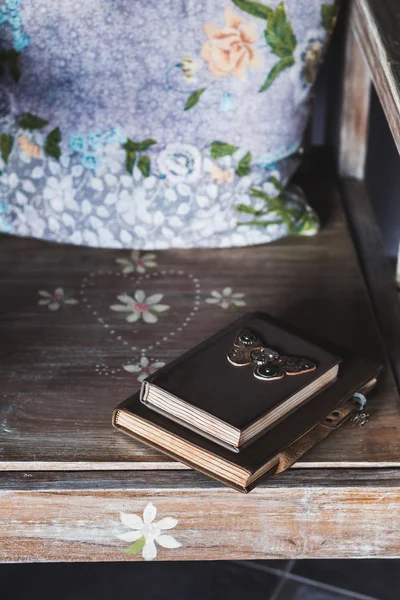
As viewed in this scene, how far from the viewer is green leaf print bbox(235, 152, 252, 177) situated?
1.11 m

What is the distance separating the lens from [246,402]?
31.6 inches

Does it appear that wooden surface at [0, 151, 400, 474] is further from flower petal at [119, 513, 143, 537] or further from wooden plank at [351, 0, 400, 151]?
wooden plank at [351, 0, 400, 151]

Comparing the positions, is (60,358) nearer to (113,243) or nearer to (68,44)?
(113,243)

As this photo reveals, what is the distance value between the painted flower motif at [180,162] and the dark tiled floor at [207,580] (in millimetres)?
524

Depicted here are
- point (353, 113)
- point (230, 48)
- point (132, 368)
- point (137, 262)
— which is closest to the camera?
point (132, 368)

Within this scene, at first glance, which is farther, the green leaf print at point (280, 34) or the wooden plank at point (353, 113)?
the wooden plank at point (353, 113)

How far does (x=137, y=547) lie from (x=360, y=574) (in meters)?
0.36

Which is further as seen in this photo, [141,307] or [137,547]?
[141,307]

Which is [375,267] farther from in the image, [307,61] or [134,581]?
[134,581]

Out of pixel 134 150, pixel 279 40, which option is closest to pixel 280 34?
pixel 279 40

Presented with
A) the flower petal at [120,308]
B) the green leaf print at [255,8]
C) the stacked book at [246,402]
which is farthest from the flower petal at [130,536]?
the green leaf print at [255,8]

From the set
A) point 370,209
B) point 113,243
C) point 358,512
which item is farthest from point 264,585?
point 370,209

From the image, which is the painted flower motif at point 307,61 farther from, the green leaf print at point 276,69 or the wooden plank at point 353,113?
the wooden plank at point 353,113

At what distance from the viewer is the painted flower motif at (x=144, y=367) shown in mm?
940
